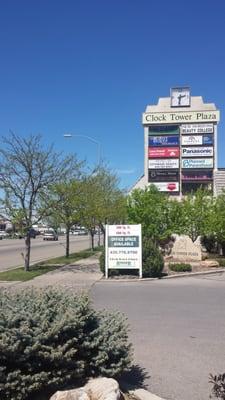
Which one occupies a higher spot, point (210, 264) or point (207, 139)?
point (207, 139)

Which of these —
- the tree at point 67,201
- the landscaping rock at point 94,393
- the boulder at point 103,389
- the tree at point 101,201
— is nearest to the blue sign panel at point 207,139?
the tree at point 101,201

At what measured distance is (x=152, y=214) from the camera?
2733cm

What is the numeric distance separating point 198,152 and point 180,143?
2750 millimetres

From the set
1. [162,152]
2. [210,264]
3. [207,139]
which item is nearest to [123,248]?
[210,264]

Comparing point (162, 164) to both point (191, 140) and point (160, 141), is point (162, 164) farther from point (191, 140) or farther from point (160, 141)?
point (191, 140)

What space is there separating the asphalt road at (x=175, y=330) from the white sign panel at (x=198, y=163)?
184 ft

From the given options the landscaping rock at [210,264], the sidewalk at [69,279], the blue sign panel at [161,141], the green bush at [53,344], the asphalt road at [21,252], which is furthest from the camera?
the blue sign panel at [161,141]

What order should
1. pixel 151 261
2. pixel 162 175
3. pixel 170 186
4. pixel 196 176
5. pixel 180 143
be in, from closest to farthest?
Answer: pixel 151 261
pixel 162 175
pixel 170 186
pixel 196 176
pixel 180 143

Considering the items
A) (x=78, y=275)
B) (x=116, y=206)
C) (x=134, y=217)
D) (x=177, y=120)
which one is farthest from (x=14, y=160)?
(x=177, y=120)

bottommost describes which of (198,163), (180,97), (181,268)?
(181,268)

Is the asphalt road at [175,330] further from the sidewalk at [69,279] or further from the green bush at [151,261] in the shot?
the green bush at [151,261]

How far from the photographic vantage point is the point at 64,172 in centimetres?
2308

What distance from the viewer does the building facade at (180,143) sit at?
235ft

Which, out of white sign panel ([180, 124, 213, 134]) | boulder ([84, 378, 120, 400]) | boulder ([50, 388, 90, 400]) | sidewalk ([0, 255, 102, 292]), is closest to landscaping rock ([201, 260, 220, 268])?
sidewalk ([0, 255, 102, 292])
